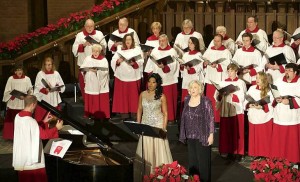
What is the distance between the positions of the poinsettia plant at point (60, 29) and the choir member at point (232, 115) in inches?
149

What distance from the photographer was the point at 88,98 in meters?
13.4

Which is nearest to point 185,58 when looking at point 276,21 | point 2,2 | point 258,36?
point 258,36

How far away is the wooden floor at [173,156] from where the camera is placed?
11.0m

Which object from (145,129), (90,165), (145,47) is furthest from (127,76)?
(90,165)

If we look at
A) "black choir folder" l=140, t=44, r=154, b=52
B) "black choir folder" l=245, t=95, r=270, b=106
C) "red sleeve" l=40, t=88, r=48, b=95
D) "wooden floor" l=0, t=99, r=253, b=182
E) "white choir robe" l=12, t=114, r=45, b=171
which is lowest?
"wooden floor" l=0, t=99, r=253, b=182

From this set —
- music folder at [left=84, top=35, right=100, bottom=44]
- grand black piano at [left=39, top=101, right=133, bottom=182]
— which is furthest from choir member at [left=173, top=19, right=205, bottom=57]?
grand black piano at [left=39, top=101, right=133, bottom=182]

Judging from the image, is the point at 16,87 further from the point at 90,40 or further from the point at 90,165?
the point at 90,165

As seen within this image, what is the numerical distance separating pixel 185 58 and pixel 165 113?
116 inches

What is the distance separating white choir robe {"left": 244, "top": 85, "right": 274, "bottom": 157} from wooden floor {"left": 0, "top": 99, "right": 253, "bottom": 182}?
343mm

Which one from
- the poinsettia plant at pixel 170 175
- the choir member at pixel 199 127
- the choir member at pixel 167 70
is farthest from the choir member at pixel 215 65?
the poinsettia plant at pixel 170 175

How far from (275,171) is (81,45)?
5949mm

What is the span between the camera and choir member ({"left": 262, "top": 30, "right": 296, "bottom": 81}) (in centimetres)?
1252

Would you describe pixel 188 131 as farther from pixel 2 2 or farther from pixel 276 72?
pixel 2 2

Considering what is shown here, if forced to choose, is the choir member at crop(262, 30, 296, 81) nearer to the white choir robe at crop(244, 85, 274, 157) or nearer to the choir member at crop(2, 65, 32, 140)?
the white choir robe at crop(244, 85, 274, 157)
